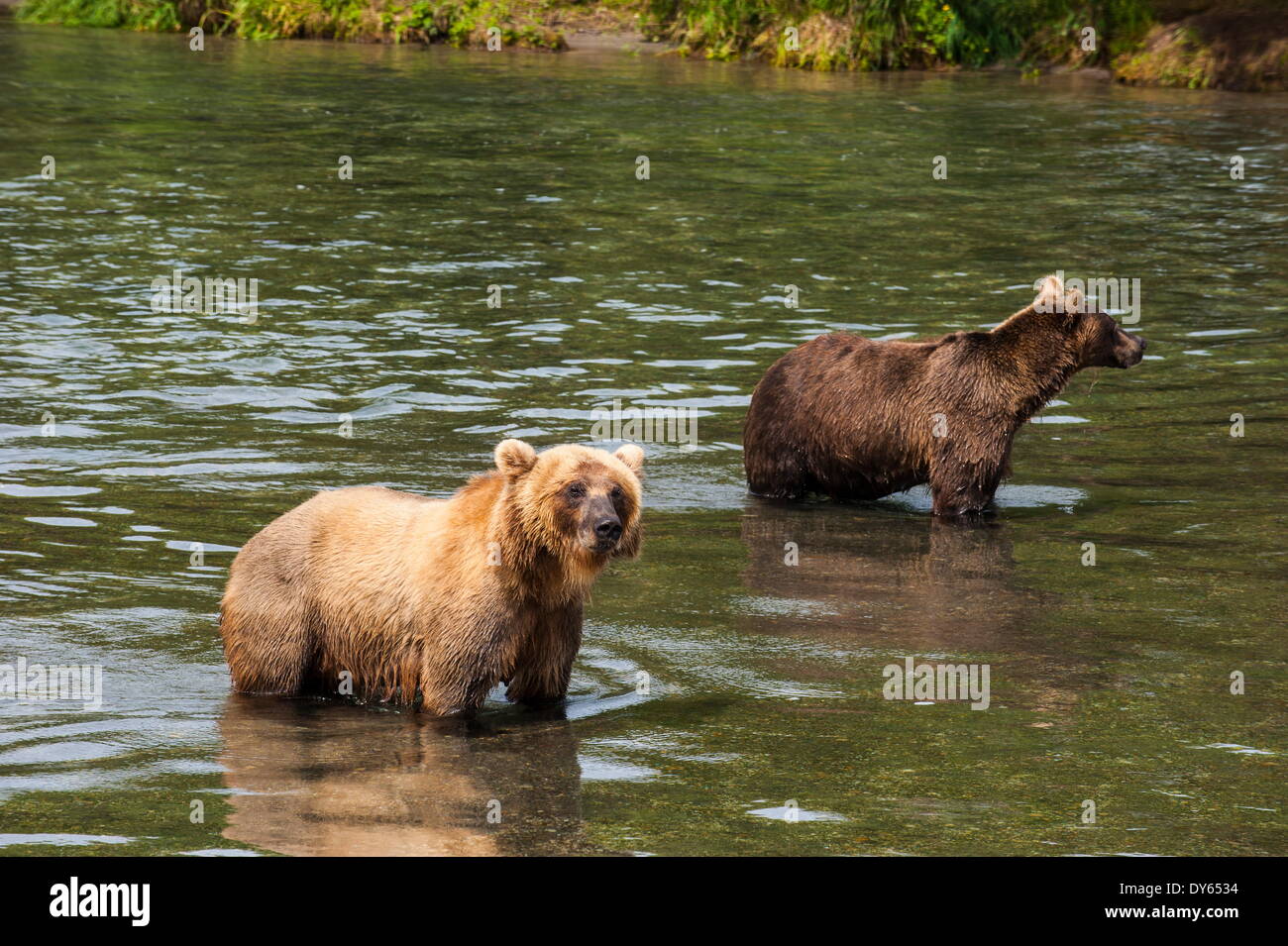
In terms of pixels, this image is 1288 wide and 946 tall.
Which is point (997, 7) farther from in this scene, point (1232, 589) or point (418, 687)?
point (418, 687)

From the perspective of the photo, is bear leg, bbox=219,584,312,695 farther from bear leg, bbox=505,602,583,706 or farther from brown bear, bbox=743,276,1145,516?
brown bear, bbox=743,276,1145,516

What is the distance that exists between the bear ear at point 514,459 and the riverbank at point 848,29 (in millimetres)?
29351

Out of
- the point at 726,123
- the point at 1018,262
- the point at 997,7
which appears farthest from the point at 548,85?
the point at 1018,262

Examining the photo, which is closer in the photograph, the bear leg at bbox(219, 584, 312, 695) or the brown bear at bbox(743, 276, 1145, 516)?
the bear leg at bbox(219, 584, 312, 695)

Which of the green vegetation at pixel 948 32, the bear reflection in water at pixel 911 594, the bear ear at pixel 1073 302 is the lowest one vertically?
the bear reflection in water at pixel 911 594

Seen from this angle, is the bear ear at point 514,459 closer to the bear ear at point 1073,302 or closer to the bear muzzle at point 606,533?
the bear muzzle at point 606,533

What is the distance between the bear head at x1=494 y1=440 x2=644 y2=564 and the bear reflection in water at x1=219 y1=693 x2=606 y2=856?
2.59ft

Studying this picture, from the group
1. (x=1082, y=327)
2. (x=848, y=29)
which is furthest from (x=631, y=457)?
(x=848, y=29)

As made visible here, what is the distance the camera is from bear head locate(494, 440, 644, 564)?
7.46 m

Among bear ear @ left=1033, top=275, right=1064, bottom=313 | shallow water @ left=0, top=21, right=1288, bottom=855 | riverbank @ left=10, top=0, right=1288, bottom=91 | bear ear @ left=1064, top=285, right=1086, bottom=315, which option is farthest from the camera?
riverbank @ left=10, top=0, right=1288, bottom=91

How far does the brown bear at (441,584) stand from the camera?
25.0 feet

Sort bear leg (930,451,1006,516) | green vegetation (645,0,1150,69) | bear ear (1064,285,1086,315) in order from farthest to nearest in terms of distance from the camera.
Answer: green vegetation (645,0,1150,69) < bear ear (1064,285,1086,315) < bear leg (930,451,1006,516)

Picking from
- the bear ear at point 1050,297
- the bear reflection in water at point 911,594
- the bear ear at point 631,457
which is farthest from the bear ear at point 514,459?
the bear ear at point 1050,297

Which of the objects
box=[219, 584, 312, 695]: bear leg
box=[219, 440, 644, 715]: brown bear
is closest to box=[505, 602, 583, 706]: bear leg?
box=[219, 440, 644, 715]: brown bear
